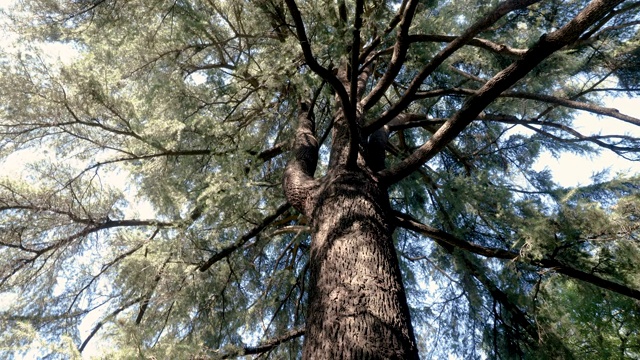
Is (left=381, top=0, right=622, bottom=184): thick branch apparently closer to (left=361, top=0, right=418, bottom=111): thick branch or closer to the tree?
the tree

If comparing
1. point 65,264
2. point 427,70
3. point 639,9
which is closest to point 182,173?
point 65,264

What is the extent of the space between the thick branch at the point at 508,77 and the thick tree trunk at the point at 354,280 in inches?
15.8

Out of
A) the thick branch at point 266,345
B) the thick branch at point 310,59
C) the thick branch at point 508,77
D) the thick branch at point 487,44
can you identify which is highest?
the thick branch at point 487,44

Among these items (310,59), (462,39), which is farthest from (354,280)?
(462,39)

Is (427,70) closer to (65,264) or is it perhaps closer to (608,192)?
(608,192)

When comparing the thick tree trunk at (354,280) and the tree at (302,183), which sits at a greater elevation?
the tree at (302,183)

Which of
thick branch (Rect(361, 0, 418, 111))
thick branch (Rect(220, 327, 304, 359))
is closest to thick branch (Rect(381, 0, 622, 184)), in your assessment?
thick branch (Rect(361, 0, 418, 111))

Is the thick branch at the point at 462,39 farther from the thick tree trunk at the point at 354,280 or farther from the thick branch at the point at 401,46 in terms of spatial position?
the thick tree trunk at the point at 354,280

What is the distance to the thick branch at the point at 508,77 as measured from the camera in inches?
108

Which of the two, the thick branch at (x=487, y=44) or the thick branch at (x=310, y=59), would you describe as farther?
the thick branch at (x=487, y=44)

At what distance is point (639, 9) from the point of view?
4.14 metres

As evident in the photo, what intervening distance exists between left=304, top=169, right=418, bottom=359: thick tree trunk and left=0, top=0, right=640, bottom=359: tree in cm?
2

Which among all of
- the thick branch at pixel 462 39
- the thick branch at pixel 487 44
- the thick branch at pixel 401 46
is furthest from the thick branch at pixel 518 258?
the thick branch at pixel 487 44

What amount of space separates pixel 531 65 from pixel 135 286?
4.77 m
